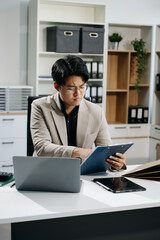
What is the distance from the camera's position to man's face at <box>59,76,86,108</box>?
7.84 feet

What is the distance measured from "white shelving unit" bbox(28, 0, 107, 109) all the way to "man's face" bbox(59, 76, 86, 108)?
235 cm

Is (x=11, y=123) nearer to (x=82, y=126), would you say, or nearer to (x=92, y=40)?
(x=92, y=40)

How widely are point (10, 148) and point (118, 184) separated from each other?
2.74 m

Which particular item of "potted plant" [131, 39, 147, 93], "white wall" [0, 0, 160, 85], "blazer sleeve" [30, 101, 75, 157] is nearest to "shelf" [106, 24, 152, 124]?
"potted plant" [131, 39, 147, 93]

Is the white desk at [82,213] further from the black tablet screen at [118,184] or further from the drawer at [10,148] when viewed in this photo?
the drawer at [10,148]

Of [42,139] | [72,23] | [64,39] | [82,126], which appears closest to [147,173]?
[82,126]

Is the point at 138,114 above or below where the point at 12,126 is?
above

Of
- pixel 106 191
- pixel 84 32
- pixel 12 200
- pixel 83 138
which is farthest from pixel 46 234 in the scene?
pixel 84 32

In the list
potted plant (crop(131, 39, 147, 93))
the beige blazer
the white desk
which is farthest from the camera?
potted plant (crop(131, 39, 147, 93))

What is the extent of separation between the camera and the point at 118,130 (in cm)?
520

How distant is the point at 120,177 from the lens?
84.7 inches

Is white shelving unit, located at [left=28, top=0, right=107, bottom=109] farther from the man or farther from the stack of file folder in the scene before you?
the man

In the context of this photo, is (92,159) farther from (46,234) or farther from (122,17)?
(122,17)

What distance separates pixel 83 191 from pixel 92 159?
0.23 metres
